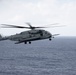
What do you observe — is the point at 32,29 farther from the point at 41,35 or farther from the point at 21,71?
Answer: the point at 21,71

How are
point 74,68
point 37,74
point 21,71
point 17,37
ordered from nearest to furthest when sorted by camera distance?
point 17,37 → point 37,74 → point 21,71 → point 74,68

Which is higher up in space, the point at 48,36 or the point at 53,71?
the point at 48,36

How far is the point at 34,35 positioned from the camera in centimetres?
6109

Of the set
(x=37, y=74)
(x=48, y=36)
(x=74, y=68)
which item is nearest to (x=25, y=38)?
(x=48, y=36)

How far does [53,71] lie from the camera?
145 metres

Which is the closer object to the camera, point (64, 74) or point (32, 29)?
point (32, 29)

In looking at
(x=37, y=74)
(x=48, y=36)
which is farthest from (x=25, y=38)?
(x=37, y=74)

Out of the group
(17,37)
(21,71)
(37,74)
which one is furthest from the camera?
(21,71)

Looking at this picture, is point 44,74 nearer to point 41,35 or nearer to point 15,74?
point 15,74

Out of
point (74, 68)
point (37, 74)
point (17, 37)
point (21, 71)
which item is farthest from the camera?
point (74, 68)

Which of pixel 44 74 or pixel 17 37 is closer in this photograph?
pixel 17 37

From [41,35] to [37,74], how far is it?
76619 millimetres

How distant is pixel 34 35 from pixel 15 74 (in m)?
78.8

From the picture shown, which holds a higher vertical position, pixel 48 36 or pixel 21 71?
pixel 48 36
